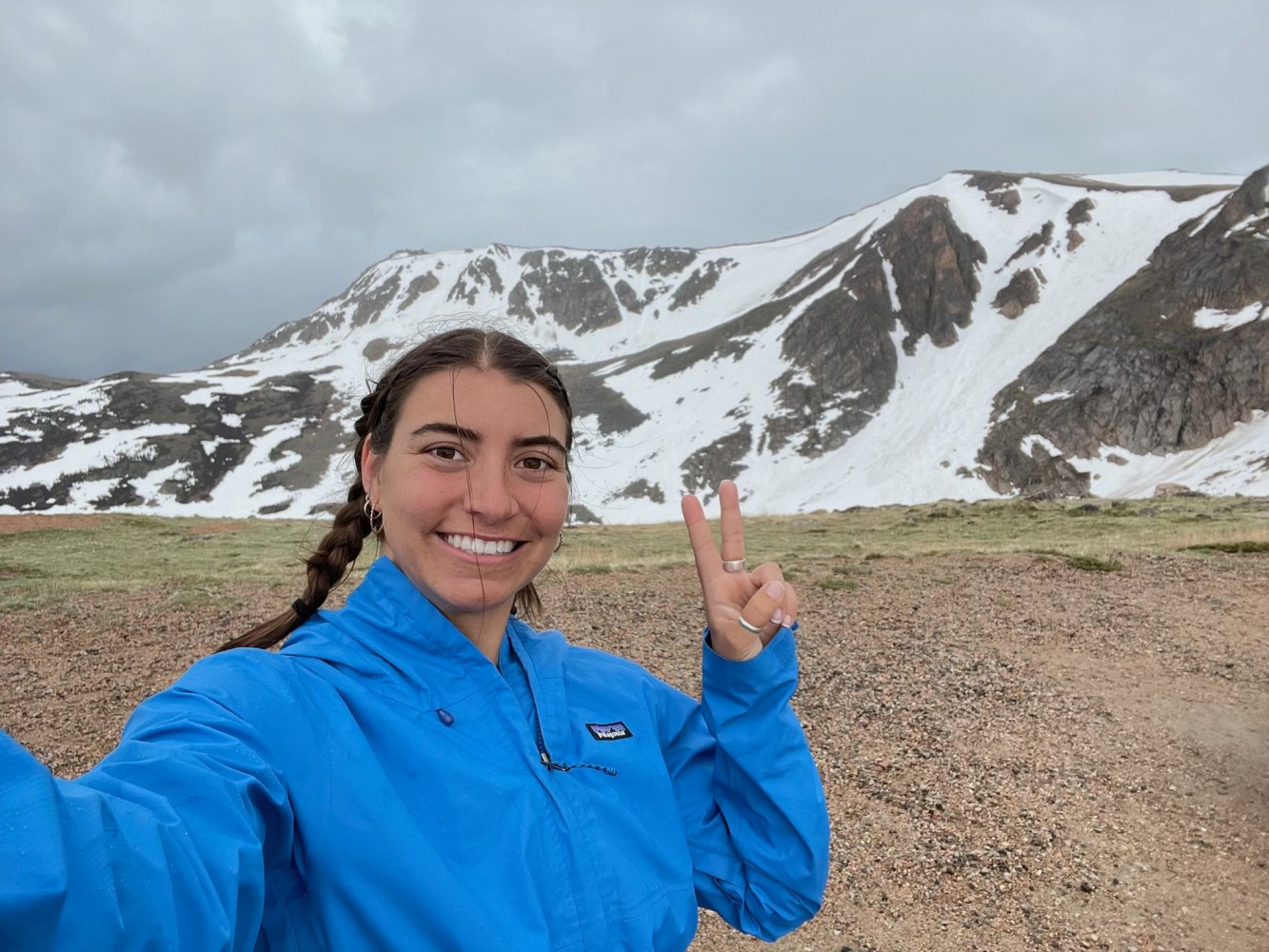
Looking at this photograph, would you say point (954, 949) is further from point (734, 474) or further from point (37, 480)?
point (37, 480)

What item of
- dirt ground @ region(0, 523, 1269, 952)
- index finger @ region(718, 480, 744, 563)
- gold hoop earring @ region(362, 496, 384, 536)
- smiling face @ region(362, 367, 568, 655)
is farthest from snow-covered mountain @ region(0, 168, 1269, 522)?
index finger @ region(718, 480, 744, 563)

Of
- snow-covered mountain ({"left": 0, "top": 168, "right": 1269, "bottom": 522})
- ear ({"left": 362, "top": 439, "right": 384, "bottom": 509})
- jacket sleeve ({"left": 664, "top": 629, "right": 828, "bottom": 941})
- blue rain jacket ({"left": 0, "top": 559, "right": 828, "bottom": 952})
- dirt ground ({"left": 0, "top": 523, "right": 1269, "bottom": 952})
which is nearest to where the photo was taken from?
blue rain jacket ({"left": 0, "top": 559, "right": 828, "bottom": 952})

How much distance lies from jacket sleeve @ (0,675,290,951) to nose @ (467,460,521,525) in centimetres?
82

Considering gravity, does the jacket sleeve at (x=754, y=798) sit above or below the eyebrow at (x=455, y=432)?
below

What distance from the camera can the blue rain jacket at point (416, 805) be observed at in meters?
1.08

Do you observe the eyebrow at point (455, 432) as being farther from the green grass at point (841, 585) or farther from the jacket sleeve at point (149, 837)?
the green grass at point (841, 585)

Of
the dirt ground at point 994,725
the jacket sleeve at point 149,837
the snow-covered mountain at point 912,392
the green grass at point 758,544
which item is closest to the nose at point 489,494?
the jacket sleeve at point 149,837

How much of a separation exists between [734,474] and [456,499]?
86.2m

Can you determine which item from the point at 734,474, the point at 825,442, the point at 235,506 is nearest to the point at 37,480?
the point at 235,506

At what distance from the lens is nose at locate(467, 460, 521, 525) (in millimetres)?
2094

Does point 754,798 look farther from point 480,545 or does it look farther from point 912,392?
point 912,392

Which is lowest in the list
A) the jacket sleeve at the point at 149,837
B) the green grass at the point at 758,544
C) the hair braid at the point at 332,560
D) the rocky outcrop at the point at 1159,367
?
the green grass at the point at 758,544

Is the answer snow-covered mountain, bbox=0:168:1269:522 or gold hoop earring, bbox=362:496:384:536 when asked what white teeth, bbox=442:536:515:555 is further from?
snow-covered mountain, bbox=0:168:1269:522

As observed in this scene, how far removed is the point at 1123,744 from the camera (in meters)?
7.57
